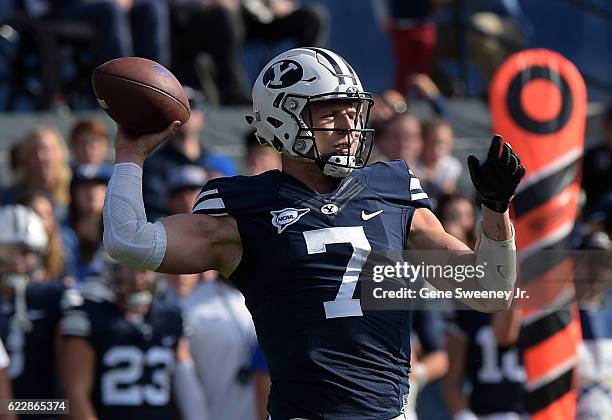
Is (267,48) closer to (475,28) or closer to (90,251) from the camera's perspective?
(475,28)

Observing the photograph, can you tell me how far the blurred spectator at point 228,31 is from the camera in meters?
9.00

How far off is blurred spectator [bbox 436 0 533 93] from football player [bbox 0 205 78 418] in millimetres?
4064

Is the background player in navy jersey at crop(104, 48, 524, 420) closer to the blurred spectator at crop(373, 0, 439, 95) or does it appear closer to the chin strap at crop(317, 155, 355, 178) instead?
the chin strap at crop(317, 155, 355, 178)

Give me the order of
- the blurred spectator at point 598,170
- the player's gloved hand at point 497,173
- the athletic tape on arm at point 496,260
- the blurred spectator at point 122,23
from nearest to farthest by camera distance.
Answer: the player's gloved hand at point 497,173 → the athletic tape on arm at point 496,260 → the blurred spectator at point 598,170 → the blurred spectator at point 122,23

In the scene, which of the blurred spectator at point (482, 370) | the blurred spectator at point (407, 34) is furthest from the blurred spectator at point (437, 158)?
the blurred spectator at point (407, 34)

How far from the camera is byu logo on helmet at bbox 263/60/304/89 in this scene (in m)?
4.23

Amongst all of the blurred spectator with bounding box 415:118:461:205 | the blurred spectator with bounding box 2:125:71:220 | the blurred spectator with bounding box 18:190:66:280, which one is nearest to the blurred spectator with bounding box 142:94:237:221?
the blurred spectator with bounding box 2:125:71:220

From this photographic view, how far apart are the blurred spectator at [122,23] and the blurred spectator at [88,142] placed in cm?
117

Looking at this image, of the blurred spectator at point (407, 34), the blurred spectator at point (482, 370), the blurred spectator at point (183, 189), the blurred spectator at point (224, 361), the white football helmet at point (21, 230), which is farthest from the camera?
the blurred spectator at point (407, 34)

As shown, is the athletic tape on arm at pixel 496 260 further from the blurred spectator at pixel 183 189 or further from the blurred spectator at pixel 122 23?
the blurred spectator at pixel 122 23

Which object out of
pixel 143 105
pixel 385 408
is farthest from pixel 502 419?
pixel 143 105

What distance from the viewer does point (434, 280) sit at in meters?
4.36

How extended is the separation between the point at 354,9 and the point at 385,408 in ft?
21.1

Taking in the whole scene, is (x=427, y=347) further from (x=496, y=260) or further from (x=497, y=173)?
(x=497, y=173)
